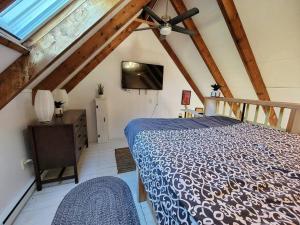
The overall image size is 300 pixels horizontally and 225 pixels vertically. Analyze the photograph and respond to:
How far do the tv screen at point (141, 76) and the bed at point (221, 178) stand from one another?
7.52 ft

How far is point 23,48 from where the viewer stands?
116 cm

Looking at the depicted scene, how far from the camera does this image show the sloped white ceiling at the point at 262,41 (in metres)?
1.73

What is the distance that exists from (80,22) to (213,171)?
5.38 ft

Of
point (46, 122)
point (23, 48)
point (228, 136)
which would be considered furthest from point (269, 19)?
point (46, 122)

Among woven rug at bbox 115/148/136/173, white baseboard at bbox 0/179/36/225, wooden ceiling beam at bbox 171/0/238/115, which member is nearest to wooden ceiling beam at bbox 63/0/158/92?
wooden ceiling beam at bbox 171/0/238/115

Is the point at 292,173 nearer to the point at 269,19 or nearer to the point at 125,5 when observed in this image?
the point at 269,19

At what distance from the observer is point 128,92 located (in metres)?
3.54

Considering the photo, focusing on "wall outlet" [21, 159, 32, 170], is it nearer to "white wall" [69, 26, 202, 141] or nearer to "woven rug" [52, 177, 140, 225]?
"woven rug" [52, 177, 140, 225]

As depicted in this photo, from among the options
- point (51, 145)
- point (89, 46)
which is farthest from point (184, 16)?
point (51, 145)

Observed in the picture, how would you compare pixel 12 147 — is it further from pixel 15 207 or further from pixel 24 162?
pixel 15 207

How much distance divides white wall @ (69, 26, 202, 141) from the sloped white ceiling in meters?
0.70

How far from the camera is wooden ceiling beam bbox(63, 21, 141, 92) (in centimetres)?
301

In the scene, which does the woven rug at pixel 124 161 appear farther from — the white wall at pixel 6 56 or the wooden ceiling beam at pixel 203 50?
the wooden ceiling beam at pixel 203 50

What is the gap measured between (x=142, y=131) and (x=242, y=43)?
2034mm
